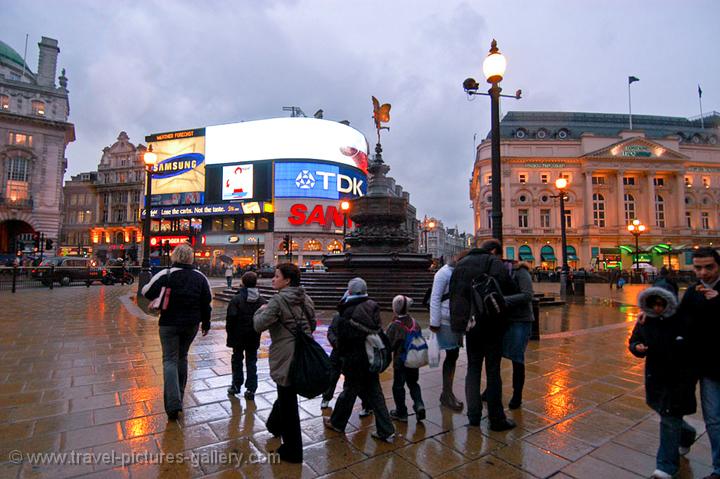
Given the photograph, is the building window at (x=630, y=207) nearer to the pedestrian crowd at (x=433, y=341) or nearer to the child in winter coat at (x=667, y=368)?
the pedestrian crowd at (x=433, y=341)

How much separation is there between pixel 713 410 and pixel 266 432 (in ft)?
12.8

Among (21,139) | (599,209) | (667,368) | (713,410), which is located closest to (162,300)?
(667,368)

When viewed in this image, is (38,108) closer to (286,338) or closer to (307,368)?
(286,338)

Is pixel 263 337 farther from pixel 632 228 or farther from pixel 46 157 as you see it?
pixel 46 157

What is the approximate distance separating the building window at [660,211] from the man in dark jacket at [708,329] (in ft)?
215

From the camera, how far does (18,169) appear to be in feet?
152

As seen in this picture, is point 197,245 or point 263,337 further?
point 197,245

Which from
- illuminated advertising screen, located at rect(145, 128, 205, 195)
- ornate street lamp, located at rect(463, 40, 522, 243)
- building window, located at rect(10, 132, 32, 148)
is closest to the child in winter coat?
ornate street lamp, located at rect(463, 40, 522, 243)

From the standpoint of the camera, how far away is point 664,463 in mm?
2865

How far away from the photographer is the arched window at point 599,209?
53.8 m

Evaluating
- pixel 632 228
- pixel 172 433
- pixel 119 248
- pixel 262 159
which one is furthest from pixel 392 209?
pixel 119 248

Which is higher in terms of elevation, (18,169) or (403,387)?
(18,169)

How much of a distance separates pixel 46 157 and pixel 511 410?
6169cm

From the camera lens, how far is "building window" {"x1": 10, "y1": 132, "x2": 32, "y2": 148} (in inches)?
1810
